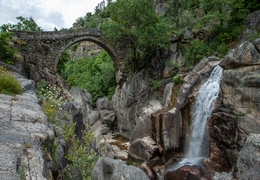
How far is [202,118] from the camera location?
10.8 metres

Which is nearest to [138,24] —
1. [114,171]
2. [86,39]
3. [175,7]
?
[86,39]

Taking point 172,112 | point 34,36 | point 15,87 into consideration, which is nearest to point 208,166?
point 172,112

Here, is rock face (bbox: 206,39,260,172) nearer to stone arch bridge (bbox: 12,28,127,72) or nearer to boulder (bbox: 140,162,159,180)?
boulder (bbox: 140,162,159,180)

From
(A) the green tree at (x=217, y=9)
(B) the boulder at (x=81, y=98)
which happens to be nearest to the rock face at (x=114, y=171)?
(A) the green tree at (x=217, y=9)

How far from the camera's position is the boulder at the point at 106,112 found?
2023 centimetres

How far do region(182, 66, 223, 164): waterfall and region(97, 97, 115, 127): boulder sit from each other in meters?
10.3

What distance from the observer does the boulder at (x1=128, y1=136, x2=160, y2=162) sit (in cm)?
1162

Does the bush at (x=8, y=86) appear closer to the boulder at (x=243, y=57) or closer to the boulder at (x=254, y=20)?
the boulder at (x=243, y=57)

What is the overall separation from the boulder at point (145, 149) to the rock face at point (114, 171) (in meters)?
4.52

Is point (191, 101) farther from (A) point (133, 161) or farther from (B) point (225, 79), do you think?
(A) point (133, 161)

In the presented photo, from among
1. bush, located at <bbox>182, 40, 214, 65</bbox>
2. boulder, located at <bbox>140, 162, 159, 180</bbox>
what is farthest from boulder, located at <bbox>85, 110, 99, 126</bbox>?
boulder, located at <bbox>140, 162, 159, 180</bbox>

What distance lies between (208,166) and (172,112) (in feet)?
11.0

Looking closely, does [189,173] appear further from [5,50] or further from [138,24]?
[5,50]

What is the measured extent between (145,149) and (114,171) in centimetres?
516
